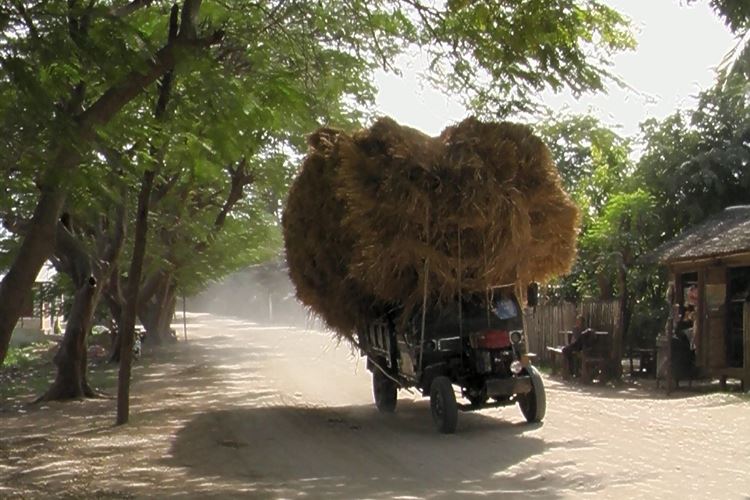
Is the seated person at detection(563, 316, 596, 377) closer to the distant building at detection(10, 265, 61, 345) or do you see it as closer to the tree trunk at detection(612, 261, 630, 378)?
the tree trunk at detection(612, 261, 630, 378)

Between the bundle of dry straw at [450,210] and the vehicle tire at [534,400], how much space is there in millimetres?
1304

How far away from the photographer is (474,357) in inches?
550

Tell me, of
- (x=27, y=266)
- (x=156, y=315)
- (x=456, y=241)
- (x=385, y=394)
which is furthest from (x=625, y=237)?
(x=156, y=315)

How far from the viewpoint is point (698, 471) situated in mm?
10328

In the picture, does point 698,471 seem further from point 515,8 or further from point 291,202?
point 291,202

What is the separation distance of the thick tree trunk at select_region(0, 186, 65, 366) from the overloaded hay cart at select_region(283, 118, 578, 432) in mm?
3843

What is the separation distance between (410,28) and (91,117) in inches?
200

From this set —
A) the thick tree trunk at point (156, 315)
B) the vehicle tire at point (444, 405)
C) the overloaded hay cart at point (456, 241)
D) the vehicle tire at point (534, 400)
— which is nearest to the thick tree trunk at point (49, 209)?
the overloaded hay cart at point (456, 241)

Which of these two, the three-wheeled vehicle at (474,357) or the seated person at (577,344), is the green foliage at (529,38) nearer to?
the three-wheeled vehicle at (474,357)

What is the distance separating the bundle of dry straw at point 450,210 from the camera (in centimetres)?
1312

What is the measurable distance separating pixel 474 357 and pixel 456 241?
1.62 meters

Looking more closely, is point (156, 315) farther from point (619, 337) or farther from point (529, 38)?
point (529, 38)

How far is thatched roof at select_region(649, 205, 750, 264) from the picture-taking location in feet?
61.4

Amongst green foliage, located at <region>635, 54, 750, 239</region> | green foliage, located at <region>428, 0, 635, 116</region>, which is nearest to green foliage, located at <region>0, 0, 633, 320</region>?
green foliage, located at <region>428, 0, 635, 116</region>
